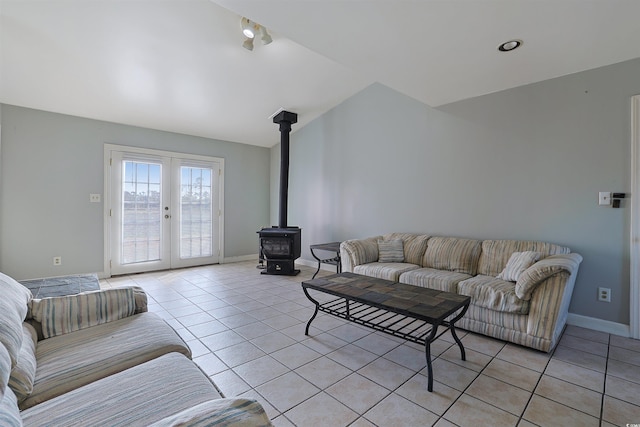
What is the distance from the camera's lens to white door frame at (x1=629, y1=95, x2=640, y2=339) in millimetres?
2457

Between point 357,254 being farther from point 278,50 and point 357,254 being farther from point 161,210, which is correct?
point 161,210

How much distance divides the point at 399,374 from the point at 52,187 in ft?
16.2

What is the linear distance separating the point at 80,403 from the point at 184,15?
10.1 feet

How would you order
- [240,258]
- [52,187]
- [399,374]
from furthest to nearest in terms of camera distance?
[240,258], [52,187], [399,374]

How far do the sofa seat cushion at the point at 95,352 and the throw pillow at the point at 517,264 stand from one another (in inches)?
104

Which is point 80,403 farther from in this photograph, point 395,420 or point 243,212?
point 243,212

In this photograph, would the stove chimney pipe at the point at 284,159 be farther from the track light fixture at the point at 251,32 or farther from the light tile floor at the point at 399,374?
the light tile floor at the point at 399,374

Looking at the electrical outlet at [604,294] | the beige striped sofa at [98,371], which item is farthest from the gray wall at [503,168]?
the beige striped sofa at [98,371]

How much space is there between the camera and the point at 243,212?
596 centimetres

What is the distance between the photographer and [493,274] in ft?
9.62

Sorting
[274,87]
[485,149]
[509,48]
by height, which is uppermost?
[274,87]

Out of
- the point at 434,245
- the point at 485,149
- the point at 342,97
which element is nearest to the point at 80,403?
the point at 434,245

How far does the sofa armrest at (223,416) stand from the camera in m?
0.68

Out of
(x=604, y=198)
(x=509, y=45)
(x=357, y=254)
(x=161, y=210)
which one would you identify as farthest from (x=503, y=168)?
(x=161, y=210)
